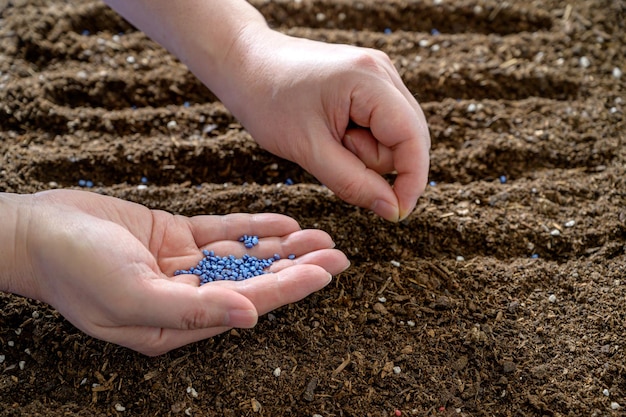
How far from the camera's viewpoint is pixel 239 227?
1637 mm

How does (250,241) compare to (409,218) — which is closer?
(250,241)

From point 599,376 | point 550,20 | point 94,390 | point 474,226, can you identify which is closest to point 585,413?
point 599,376

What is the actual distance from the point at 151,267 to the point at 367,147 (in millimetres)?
620

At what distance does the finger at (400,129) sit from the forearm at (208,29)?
1.33 ft

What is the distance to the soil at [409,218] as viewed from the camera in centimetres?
148

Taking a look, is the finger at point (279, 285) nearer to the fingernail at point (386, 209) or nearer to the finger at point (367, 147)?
the fingernail at point (386, 209)

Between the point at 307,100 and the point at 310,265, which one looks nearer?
the point at 310,265

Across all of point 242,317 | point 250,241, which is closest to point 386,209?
point 250,241

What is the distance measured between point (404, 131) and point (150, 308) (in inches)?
27.8

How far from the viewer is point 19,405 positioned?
4.73 ft

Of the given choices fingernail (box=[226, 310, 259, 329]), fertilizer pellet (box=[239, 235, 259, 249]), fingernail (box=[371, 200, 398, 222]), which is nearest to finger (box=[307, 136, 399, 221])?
fingernail (box=[371, 200, 398, 222])

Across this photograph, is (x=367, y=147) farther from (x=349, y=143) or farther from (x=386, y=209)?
(x=386, y=209)

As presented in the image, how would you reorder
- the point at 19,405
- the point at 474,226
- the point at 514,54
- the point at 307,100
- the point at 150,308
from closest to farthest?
the point at 150,308 → the point at 19,405 → the point at 307,100 → the point at 474,226 → the point at 514,54

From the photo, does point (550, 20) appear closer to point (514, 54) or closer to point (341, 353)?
point (514, 54)
